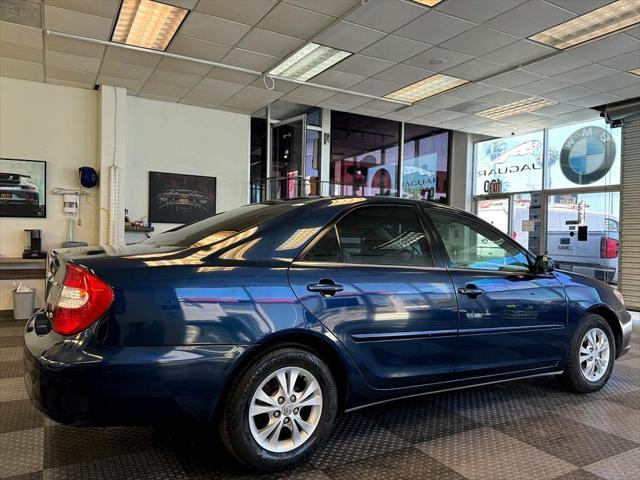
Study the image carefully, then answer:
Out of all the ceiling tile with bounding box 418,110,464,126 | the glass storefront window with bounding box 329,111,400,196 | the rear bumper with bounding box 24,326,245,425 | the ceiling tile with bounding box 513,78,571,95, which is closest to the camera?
the rear bumper with bounding box 24,326,245,425

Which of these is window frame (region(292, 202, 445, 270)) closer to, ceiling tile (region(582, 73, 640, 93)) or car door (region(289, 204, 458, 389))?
car door (region(289, 204, 458, 389))

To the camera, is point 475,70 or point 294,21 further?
point 475,70

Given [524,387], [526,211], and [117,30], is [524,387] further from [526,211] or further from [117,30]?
[526,211]

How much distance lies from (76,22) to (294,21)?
6.86 feet

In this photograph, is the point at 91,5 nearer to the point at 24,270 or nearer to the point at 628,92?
the point at 24,270

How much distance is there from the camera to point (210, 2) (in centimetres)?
420

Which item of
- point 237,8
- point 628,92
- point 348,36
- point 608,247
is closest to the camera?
point 237,8

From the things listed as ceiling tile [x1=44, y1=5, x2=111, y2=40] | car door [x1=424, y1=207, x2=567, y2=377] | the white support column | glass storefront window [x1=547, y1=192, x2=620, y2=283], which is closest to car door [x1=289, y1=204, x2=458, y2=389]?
car door [x1=424, y1=207, x2=567, y2=377]

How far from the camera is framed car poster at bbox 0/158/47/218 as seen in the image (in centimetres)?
618

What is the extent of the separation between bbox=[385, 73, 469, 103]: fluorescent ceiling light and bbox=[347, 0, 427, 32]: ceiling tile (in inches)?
66.4

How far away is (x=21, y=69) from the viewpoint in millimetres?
5848

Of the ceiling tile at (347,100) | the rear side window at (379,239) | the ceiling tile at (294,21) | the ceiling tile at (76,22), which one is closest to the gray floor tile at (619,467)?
the rear side window at (379,239)

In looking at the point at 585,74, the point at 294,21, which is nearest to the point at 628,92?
the point at 585,74

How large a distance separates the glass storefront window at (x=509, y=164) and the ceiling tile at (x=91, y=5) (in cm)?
788
